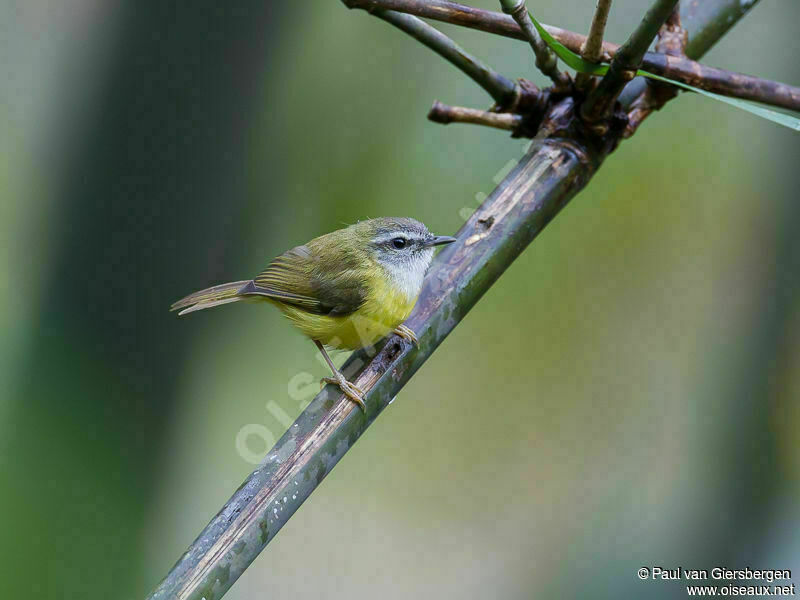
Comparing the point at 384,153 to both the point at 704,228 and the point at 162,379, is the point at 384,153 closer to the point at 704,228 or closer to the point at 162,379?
the point at 162,379

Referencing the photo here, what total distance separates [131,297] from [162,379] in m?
0.37

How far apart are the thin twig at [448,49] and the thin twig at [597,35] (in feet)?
0.74

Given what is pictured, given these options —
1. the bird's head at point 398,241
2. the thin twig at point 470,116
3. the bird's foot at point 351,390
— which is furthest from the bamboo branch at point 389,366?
the bird's head at point 398,241

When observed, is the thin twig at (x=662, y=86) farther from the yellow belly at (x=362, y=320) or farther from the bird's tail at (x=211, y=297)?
the bird's tail at (x=211, y=297)

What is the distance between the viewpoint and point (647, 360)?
13.2ft

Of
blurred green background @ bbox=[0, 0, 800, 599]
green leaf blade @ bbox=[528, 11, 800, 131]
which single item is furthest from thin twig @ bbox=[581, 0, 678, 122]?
blurred green background @ bbox=[0, 0, 800, 599]

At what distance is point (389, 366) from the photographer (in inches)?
68.2

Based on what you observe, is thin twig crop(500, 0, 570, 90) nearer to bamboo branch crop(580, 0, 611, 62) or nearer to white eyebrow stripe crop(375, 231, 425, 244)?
bamboo branch crop(580, 0, 611, 62)

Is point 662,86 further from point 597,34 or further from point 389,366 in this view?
point 389,366

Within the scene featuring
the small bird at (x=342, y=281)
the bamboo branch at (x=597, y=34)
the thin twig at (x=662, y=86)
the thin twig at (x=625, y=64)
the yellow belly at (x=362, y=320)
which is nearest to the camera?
the thin twig at (x=625, y=64)

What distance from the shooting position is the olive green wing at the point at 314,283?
2.46 m

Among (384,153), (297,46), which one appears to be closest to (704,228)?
(384,153)

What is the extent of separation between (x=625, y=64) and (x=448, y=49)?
40 centimetres
